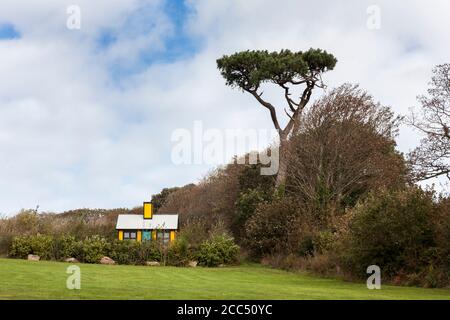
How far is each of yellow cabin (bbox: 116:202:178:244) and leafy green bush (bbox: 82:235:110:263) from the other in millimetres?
4211

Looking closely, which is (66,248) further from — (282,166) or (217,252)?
(282,166)

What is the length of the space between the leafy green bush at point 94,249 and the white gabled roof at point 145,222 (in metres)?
5.07

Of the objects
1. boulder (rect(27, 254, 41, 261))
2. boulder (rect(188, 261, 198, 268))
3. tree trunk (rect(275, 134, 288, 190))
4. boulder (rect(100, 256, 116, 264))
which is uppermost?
tree trunk (rect(275, 134, 288, 190))

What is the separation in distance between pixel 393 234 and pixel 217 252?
36.0 ft

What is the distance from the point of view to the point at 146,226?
34.8 meters

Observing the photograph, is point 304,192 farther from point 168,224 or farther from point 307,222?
point 168,224

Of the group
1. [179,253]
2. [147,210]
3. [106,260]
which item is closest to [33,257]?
[106,260]

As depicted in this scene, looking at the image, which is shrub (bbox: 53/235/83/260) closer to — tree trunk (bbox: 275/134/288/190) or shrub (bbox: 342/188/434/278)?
tree trunk (bbox: 275/134/288/190)

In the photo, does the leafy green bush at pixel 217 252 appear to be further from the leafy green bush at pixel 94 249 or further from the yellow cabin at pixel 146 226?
the leafy green bush at pixel 94 249

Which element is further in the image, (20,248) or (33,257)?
(20,248)

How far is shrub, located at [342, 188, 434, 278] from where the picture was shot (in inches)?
772

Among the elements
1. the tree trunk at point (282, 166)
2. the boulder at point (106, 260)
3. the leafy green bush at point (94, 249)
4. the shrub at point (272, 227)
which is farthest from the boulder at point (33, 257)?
the tree trunk at point (282, 166)

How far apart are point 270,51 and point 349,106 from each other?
8.66m

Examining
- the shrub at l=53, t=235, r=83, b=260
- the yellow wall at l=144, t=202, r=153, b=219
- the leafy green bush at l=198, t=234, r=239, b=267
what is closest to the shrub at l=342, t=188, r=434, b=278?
the leafy green bush at l=198, t=234, r=239, b=267
